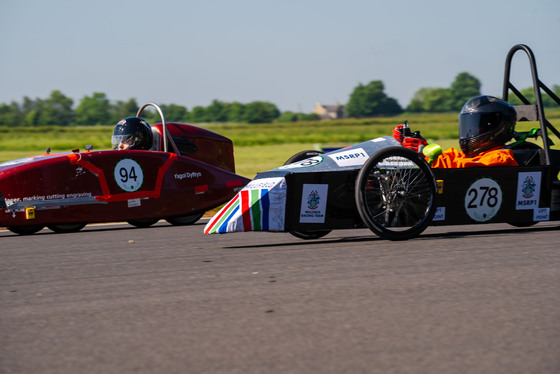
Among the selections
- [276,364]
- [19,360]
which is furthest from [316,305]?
[19,360]

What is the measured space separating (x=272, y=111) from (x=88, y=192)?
322 ft

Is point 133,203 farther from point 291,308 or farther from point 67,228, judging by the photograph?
point 291,308

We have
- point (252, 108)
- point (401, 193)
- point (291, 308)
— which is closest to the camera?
point (291, 308)

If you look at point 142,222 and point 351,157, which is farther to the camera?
point 142,222

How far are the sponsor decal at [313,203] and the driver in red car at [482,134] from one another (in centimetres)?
114

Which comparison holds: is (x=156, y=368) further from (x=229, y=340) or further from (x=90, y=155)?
(x=90, y=155)

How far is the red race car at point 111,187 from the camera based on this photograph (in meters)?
8.41

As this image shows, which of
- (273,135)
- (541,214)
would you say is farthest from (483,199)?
(273,135)

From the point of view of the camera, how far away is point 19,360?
320 centimetres

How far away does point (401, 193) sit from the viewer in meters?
6.54

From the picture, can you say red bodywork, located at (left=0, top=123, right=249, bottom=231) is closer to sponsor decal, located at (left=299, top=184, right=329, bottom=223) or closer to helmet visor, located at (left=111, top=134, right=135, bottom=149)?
helmet visor, located at (left=111, top=134, right=135, bottom=149)

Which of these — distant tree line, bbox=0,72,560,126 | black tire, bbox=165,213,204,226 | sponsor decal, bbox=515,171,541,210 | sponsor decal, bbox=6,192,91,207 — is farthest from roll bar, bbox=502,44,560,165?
distant tree line, bbox=0,72,560,126

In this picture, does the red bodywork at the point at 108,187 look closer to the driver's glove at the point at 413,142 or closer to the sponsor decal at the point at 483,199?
the driver's glove at the point at 413,142

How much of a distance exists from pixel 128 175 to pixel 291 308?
545 cm
